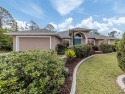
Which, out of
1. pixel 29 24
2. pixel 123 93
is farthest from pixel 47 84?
pixel 29 24

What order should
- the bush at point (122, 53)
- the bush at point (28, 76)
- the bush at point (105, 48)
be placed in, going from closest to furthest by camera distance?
the bush at point (28, 76)
the bush at point (122, 53)
the bush at point (105, 48)

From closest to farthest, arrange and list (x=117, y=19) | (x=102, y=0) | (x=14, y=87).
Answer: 1. (x=14, y=87)
2. (x=102, y=0)
3. (x=117, y=19)

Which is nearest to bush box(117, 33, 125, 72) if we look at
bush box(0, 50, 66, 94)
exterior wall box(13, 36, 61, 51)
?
bush box(0, 50, 66, 94)

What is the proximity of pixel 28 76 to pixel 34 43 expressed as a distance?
15.6 m

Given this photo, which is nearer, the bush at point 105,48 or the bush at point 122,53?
the bush at point 122,53

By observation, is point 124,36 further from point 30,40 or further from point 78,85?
point 30,40

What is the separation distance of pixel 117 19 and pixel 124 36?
2067 cm

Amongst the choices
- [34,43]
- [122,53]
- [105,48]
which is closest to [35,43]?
[34,43]

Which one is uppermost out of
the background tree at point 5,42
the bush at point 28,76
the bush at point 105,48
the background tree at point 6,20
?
the background tree at point 6,20

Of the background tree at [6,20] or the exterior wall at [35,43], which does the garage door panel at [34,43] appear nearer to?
the exterior wall at [35,43]

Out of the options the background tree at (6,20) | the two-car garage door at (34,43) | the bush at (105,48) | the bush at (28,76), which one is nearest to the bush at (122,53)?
the bush at (28,76)

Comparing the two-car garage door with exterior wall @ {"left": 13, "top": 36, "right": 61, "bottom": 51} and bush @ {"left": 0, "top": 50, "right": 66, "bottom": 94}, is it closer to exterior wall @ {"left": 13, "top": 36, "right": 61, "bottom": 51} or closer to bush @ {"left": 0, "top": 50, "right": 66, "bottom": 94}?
exterior wall @ {"left": 13, "top": 36, "right": 61, "bottom": 51}

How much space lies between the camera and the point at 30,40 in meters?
19.4

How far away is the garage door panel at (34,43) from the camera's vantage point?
19266 mm
